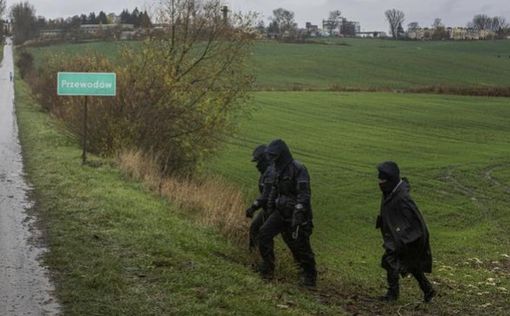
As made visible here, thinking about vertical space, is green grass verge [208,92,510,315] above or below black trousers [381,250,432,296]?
below

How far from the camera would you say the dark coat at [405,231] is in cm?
893

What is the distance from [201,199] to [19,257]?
19.3 ft

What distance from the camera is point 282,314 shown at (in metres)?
7.06

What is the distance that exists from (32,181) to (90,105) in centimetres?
615

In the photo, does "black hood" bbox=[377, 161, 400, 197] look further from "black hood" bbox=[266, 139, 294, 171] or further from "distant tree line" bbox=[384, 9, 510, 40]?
"distant tree line" bbox=[384, 9, 510, 40]

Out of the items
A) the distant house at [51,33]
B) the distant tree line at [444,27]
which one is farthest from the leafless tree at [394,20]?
the distant house at [51,33]

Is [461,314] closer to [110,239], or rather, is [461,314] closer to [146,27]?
[110,239]

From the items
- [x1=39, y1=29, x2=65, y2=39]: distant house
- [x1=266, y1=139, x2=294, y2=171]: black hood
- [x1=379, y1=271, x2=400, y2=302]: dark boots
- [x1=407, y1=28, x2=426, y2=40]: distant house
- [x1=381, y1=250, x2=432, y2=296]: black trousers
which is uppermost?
[x1=407, y1=28, x2=426, y2=40]: distant house

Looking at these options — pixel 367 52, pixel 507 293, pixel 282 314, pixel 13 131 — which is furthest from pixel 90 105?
pixel 367 52

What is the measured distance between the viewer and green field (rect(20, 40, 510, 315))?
1198 centimetres

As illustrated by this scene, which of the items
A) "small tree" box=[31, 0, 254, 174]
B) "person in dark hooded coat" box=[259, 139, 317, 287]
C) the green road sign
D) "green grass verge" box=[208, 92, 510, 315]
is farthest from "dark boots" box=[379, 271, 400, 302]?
"small tree" box=[31, 0, 254, 174]

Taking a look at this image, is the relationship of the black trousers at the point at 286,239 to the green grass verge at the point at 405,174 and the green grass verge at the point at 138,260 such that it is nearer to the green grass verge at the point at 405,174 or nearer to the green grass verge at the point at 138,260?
the green grass verge at the point at 138,260

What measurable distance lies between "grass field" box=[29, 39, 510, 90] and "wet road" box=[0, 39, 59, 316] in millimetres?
52204

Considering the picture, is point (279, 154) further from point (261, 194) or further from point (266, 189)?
point (261, 194)
